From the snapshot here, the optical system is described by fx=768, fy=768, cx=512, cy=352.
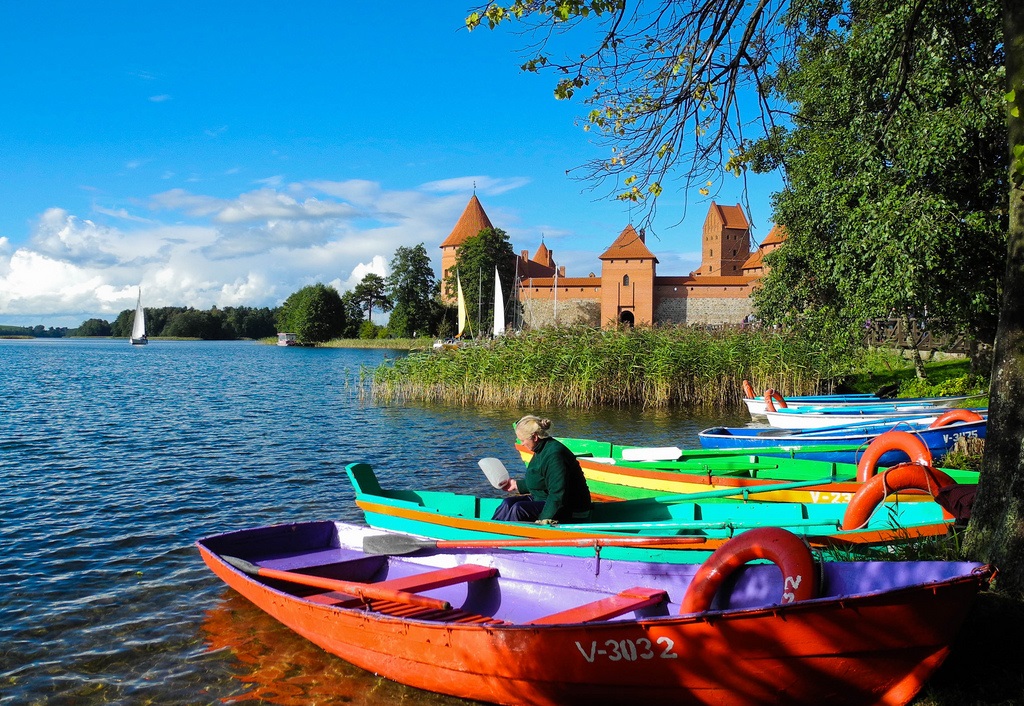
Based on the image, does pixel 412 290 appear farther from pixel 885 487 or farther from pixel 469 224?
pixel 885 487

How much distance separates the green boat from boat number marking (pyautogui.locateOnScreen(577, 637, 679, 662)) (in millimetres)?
4055

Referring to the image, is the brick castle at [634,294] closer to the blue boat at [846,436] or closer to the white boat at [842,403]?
the white boat at [842,403]

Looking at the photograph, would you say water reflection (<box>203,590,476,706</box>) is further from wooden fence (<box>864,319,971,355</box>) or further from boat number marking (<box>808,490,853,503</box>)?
wooden fence (<box>864,319,971,355</box>)

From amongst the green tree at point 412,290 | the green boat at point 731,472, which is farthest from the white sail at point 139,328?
the green boat at point 731,472

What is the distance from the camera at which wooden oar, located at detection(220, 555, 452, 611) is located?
5734 millimetres

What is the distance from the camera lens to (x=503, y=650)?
488cm

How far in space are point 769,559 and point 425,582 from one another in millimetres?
2699

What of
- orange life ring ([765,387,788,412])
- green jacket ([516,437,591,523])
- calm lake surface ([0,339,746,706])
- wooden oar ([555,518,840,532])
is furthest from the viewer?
orange life ring ([765,387,788,412])

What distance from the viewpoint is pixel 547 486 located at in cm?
737

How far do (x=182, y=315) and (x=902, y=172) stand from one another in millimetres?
147980

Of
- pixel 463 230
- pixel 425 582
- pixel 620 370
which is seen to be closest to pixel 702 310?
pixel 463 230

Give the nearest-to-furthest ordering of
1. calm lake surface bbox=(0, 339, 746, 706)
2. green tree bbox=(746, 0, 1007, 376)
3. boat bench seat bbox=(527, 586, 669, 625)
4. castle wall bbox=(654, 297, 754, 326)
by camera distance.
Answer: boat bench seat bbox=(527, 586, 669, 625), calm lake surface bbox=(0, 339, 746, 706), green tree bbox=(746, 0, 1007, 376), castle wall bbox=(654, 297, 754, 326)

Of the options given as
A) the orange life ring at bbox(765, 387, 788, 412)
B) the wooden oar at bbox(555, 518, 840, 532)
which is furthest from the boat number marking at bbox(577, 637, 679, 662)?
the orange life ring at bbox(765, 387, 788, 412)

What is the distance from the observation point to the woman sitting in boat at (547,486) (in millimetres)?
7141
